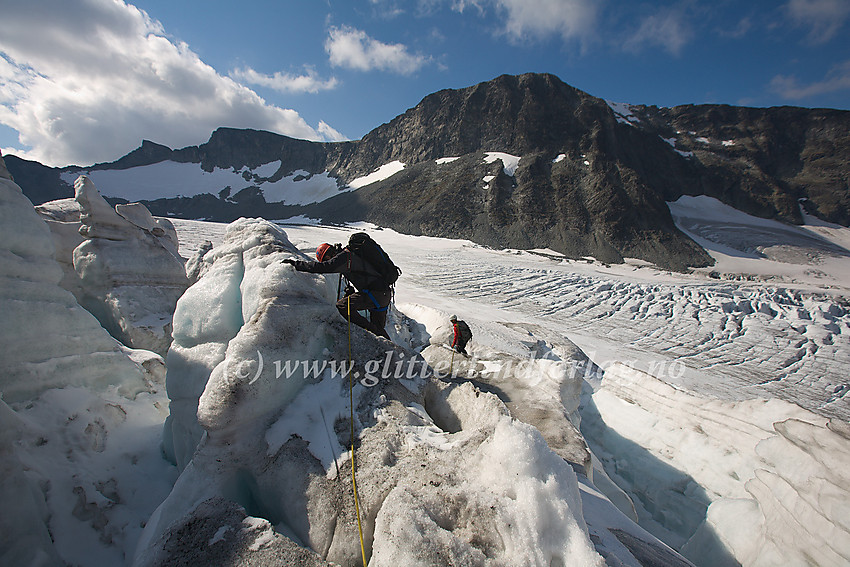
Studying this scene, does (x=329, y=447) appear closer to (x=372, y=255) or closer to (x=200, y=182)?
(x=372, y=255)

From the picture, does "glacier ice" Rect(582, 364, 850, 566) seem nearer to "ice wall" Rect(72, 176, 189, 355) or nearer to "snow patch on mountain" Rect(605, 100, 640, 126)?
"ice wall" Rect(72, 176, 189, 355)

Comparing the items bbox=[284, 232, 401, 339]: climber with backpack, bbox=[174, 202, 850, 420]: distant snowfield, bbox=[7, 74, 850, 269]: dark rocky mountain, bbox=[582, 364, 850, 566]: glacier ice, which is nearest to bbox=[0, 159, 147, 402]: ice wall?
bbox=[284, 232, 401, 339]: climber with backpack

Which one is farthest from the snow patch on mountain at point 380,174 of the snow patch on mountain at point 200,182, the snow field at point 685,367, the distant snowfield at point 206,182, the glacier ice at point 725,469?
the glacier ice at point 725,469

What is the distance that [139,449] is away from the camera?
11.5 feet

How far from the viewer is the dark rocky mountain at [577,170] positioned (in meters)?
39.4

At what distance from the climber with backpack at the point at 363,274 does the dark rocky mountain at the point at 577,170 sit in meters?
35.4

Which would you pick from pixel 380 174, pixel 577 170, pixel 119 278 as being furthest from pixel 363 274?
pixel 380 174

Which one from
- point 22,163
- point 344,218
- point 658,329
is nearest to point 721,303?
point 658,329

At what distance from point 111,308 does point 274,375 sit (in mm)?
5944

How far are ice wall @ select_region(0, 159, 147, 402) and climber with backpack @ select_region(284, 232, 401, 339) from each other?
105 inches

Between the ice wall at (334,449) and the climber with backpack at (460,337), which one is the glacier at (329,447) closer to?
the ice wall at (334,449)

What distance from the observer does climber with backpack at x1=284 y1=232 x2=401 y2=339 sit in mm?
3471

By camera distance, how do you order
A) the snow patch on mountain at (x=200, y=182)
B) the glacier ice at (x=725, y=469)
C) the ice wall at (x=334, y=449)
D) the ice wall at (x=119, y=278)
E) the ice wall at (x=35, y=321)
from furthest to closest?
the snow patch on mountain at (x=200, y=182)
the ice wall at (x=119, y=278)
the ice wall at (x=35, y=321)
the glacier ice at (x=725, y=469)
the ice wall at (x=334, y=449)

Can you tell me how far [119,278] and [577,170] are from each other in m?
48.4
